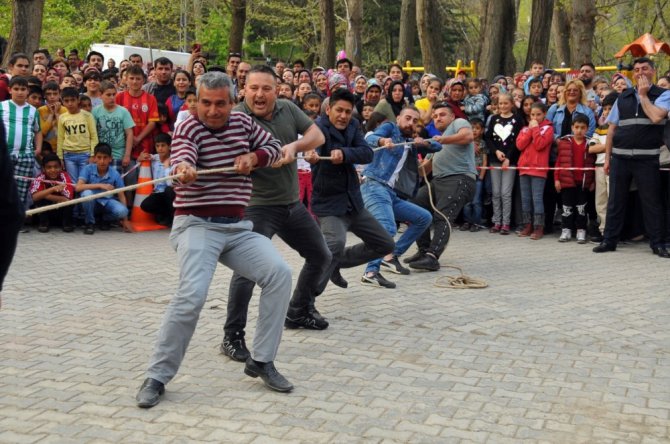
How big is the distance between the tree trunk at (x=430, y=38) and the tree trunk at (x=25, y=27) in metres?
7.98

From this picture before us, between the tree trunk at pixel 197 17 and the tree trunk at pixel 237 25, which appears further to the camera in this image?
the tree trunk at pixel 197 17

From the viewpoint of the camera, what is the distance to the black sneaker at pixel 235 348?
20.3 feet

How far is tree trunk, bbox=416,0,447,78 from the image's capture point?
66.9 feet

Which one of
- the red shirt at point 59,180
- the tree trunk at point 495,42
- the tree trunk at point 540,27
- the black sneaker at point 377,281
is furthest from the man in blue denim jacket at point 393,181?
the tree trunk at point 540,27

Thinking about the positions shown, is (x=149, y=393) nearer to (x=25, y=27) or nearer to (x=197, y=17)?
(x=25, y=27)

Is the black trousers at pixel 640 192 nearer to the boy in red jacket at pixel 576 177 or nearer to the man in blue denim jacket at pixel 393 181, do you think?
the boy in red jacket at pixel 576 177

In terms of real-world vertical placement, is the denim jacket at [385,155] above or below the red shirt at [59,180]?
above

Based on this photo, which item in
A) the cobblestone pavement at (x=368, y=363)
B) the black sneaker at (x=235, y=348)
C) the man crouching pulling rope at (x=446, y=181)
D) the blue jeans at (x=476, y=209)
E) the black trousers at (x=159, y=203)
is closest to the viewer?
Result: the cobblestone pavement at (x=368, y=363)

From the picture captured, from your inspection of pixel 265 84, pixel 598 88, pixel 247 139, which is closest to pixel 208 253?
pixel 247 139

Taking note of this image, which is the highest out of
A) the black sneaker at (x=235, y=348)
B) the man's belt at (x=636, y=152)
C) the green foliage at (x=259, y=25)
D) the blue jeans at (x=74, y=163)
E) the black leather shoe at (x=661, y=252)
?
the green foliage at (x=259, y=25)

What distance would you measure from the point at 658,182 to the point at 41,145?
25.0 feet

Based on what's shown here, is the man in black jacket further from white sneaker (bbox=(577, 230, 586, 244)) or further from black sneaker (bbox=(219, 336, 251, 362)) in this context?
white sneaker (bbox=(577, 230, 586, 244))

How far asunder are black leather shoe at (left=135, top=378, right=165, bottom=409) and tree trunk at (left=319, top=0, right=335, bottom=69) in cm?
1950

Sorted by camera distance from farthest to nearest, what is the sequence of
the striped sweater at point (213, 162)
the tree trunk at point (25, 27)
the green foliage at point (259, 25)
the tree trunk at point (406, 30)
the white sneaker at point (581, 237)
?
the green foliage at point (259, 25)
the tree trunk at point (406, 30)
the tree trunk at point (25, 27)
the white sneaker at point (581, 237)
the striped sweater at point (213, 162)
